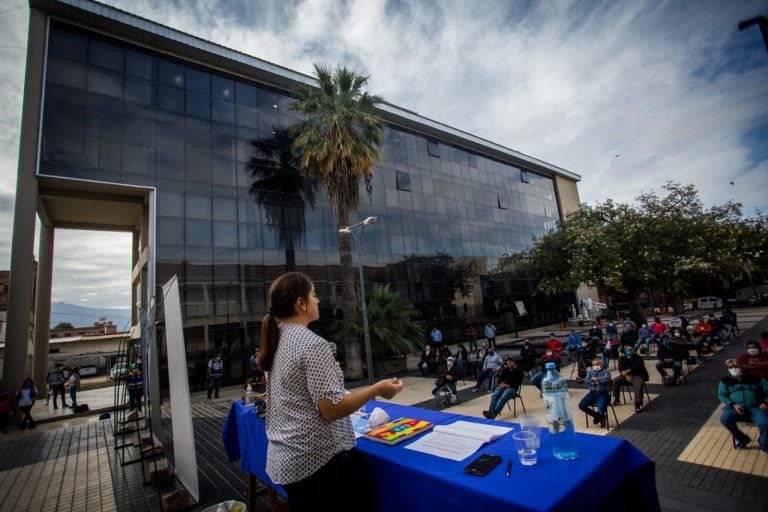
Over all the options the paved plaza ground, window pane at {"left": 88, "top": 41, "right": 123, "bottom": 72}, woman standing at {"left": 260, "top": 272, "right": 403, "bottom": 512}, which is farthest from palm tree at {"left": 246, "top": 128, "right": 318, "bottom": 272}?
woman standing at {"left": 260, "top": 272, "right": 403, "bottom": 512}

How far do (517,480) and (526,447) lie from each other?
284 millimetres

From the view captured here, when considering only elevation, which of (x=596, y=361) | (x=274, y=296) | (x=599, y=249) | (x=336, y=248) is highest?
(x=336, y=248)

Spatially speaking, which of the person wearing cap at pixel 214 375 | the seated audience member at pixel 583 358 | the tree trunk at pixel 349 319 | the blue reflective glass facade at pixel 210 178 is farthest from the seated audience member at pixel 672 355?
the person wearing cap at pixel 214 375

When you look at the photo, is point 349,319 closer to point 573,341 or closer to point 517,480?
point 573,341

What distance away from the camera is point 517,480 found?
2.03 meters

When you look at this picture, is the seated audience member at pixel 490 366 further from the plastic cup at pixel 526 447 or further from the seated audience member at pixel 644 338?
the plastic cup at pixel 526 447

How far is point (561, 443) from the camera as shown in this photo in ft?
7.57

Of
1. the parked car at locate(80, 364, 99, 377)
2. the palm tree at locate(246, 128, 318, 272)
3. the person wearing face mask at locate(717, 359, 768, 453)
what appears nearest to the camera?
the person wearing face mask at locate(717, 359, 768, 453)

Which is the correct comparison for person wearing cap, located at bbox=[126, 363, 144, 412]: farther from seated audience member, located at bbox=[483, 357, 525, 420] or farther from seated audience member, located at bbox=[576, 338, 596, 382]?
seated audience member, located at bbox=[576, 338, 596, 382]

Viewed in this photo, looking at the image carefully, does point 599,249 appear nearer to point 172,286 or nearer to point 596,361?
point 596,361

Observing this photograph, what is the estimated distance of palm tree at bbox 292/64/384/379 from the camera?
16984 mm

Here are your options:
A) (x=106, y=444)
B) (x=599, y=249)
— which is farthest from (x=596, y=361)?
(x=599, y=249)

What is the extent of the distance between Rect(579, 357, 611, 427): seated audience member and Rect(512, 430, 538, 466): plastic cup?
669 centimetres

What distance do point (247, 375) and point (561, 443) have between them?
737 inches
